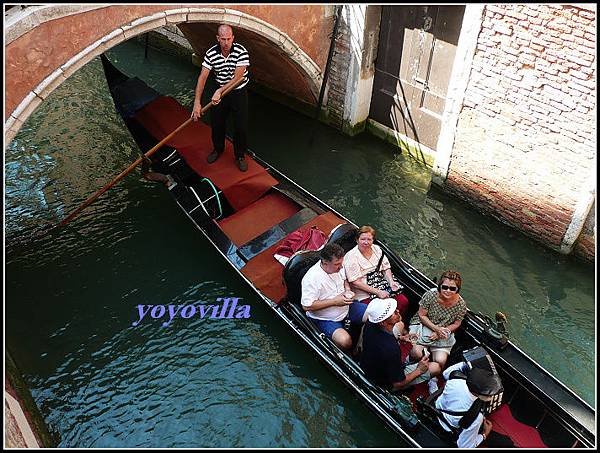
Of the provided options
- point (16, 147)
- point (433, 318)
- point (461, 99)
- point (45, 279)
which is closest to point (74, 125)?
point (16, 147)

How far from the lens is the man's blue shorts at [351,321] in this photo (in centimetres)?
316

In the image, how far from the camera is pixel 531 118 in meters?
4.04

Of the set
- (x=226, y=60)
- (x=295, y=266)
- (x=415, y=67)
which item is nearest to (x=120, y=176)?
(x=226, y=60)

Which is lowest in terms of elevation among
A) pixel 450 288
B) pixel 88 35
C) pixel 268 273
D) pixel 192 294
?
pixel 192 294

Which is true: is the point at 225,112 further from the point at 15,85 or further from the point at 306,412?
the point at 306,412

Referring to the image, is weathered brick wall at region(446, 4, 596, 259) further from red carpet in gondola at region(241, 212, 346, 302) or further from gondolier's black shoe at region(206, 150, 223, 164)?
gondolier's black shoe at region(206, 150, 223, 164)

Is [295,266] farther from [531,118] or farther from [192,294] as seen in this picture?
[531,118]

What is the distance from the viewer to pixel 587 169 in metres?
3.84

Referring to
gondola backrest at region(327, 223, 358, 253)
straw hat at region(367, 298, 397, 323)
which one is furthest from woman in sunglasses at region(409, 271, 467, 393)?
gondola backrest at region(327, 223, 358, 253)

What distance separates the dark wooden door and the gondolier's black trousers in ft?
5.56

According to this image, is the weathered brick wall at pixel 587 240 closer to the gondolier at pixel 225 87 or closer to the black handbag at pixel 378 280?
the black handbag at pixel 378 280

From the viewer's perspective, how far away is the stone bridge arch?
11.2 ft

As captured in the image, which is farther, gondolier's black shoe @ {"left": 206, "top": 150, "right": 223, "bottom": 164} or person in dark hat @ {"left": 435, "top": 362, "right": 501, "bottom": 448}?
gondolier's black shoe @ {"left": 206, "top": 150, "right": 223, "bottom": 164}

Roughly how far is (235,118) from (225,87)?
0.91ft
